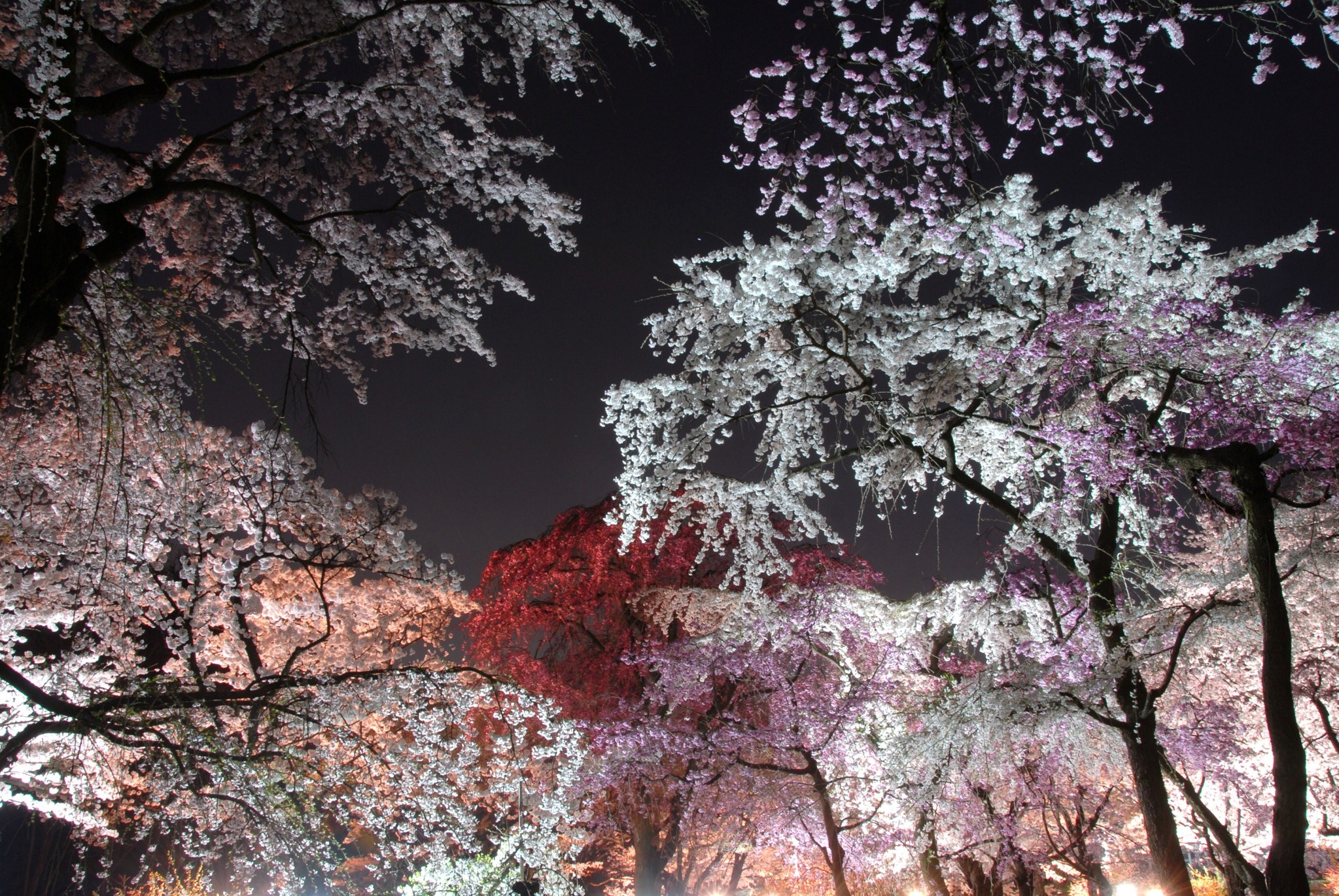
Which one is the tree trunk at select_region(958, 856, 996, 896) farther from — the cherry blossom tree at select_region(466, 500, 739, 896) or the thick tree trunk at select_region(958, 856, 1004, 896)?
the cherry blossom tree at select_region(466, 500, 739, 896)

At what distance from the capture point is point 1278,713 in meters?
4.86

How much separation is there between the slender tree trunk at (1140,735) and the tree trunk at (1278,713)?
35.9 inches

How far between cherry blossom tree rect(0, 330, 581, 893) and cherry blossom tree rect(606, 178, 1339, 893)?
3798mm

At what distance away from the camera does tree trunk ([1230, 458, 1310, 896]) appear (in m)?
4.75

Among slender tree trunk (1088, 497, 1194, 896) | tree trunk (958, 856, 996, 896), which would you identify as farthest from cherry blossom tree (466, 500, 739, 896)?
slender tree trunk (1088, 497, 1194, 896)

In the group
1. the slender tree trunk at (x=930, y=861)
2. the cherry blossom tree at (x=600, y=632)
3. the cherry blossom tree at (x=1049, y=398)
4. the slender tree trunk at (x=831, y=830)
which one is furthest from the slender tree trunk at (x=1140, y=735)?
the cherry blossom tree at (x=600, y=632)

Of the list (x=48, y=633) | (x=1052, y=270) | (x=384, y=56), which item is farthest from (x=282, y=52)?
(x=48, y=633)

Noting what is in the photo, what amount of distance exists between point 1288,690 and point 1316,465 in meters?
1.68

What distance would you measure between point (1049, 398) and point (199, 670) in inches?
393

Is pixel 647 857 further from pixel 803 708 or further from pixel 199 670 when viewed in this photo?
pixel 199 670

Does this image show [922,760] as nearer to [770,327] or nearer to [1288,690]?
[1288,690]

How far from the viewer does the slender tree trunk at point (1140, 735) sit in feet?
19.1

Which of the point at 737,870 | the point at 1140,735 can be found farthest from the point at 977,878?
the point at 737,870

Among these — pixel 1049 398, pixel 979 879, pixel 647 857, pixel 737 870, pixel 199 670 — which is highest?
pixel 1049 398
